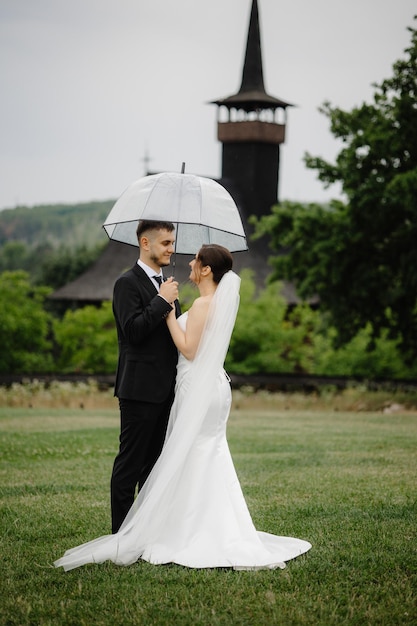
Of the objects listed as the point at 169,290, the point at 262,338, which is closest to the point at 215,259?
the point at 169,290

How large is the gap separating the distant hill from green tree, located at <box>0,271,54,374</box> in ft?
277

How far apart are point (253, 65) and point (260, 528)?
45045 millimetres

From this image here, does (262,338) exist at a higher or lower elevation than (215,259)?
lower

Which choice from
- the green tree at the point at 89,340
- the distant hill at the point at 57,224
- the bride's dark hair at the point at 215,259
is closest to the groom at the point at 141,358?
the bride's dark hair at the point at 215,259

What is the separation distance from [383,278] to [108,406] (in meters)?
8.44

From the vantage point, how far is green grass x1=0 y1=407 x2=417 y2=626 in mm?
4941

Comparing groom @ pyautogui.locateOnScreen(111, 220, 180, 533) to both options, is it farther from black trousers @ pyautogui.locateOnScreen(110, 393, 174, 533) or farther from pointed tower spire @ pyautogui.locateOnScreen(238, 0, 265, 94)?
pointed tower spire @ pyautogui.locateOnScreen(238, 0, 265, 94)

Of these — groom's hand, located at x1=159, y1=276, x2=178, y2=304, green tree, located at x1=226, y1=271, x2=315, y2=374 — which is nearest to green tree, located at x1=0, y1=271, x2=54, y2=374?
green tree, located at x1=226, y1=271, x2=315, y2=374

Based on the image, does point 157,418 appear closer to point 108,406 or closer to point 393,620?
point 393,620

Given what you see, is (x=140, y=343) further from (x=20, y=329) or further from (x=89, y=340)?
(x=20, y=329)

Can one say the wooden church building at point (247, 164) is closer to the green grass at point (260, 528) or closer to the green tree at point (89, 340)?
the green tree at point (89, 340)

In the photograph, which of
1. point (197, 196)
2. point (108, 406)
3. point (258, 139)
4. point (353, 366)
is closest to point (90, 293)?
point (258, 139)

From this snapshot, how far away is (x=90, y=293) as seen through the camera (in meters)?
48.3

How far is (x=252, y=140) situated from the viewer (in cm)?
4931
